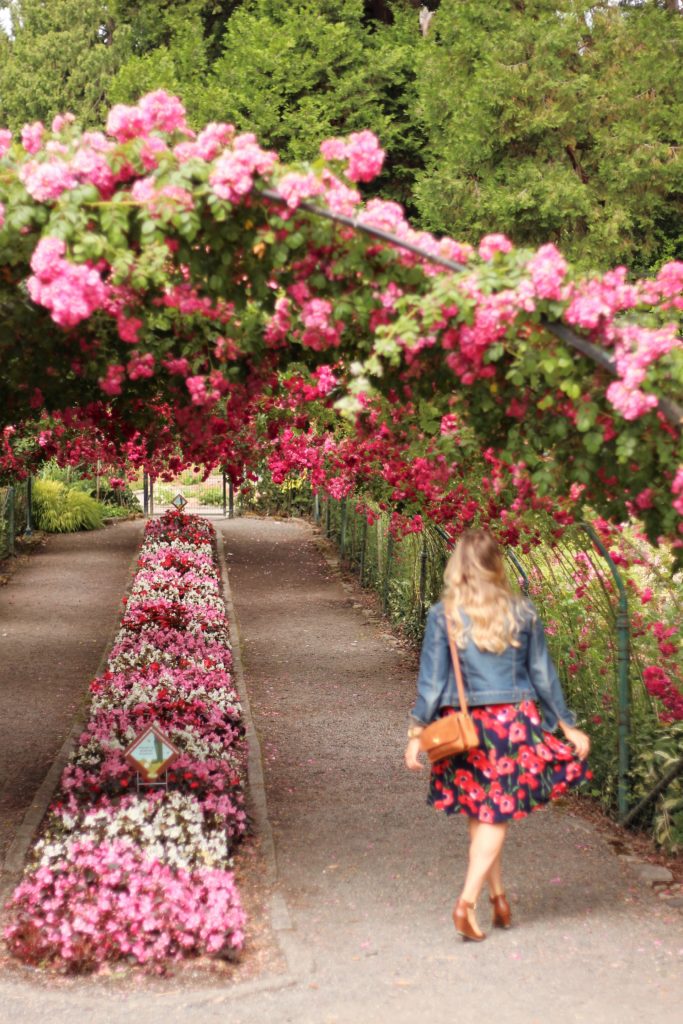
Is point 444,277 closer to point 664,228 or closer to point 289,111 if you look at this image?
point 289,111

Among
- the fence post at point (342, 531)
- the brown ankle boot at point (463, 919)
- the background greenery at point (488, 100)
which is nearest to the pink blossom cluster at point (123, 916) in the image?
the brown ankle boot at point (463, 919)

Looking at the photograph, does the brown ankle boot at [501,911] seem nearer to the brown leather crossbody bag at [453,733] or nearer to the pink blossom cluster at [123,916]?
the brown leather crossbody bag at [453,733]

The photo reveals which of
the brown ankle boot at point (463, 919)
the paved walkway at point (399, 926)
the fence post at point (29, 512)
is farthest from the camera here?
the fence post at point (29, 512)

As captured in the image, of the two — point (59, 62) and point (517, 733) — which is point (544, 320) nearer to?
point (517, 733)

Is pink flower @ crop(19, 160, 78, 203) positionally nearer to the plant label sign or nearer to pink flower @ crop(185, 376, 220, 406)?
pink flower @ crop(185, 376, 220, 406)

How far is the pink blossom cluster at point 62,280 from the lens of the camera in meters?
4.20

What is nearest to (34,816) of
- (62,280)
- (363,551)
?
(62,280)

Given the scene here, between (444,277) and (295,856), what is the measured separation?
3350mm

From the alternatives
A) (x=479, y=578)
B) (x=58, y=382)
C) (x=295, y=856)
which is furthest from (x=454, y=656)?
(x=58, y=382)

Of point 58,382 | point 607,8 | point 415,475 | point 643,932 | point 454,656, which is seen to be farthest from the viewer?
point 607,8

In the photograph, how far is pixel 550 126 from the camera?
21.9 m

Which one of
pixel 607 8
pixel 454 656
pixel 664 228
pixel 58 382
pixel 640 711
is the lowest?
pixel 640 711

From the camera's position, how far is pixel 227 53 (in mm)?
23328

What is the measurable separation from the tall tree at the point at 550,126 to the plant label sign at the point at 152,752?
673 inches
